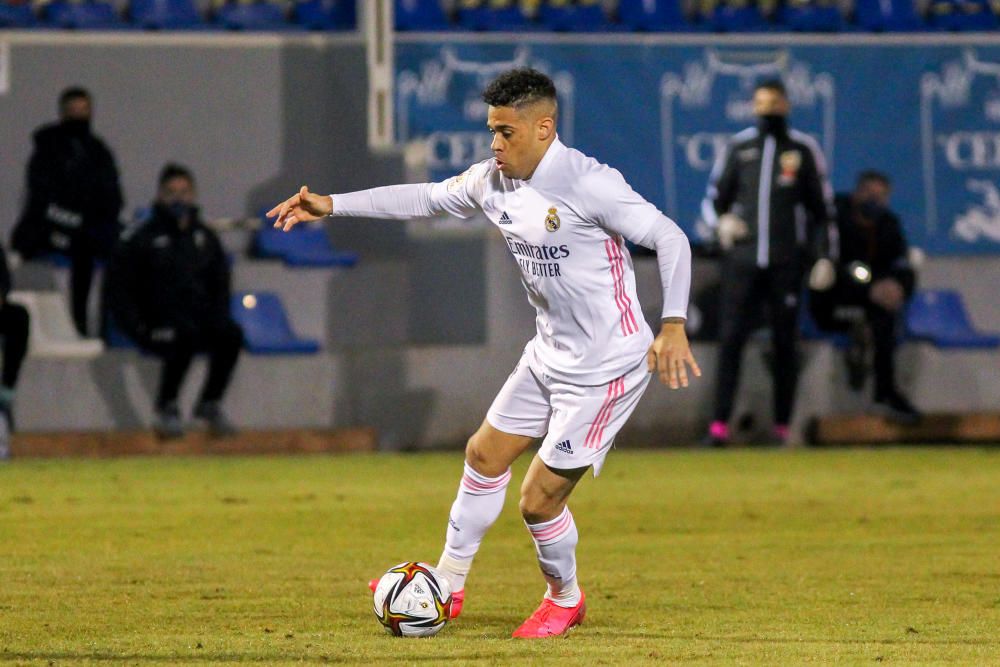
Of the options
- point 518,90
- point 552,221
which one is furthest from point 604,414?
point 518,90

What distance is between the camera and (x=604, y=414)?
19.4 ft

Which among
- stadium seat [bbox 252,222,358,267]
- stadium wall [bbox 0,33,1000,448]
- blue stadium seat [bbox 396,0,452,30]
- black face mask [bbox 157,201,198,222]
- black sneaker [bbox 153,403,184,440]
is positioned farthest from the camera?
blue stadium seat [bbox 396,0,452,30]

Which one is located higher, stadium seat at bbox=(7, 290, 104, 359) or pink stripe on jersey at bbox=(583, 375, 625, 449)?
pink stripe on jersey at bbox=(583, 375, 625, 449)

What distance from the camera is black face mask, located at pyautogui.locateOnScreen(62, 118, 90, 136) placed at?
43.5 ft

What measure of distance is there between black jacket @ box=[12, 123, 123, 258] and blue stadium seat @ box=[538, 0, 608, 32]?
13.3ft

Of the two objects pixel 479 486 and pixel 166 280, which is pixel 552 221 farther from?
pixel 166 280

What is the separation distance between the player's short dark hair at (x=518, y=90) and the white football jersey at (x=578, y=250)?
19 centimetres

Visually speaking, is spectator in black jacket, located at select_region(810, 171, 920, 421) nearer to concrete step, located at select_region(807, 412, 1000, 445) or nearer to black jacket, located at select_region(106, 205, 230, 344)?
concrete step, located at select_region(807, 412, 1000, 445)

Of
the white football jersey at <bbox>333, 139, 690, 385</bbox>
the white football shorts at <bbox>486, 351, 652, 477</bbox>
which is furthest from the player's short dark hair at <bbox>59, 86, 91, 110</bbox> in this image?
the white football shorts at <bbox>486, 351, 652, 477</bbox>

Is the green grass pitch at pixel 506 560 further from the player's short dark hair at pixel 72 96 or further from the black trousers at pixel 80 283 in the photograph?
the player's short dark hair at pixel 72 96

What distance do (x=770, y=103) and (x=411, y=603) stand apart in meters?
7.44

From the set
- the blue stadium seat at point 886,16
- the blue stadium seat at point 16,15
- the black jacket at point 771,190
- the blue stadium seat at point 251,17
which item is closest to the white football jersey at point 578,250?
the black jacket at point 771,190

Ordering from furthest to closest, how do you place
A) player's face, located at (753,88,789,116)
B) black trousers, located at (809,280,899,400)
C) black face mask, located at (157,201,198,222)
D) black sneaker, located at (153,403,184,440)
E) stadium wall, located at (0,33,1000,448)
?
black trousers, located at (809,280,899,400) → stadium wall, located at (0,33,1000,448) → black face mask, located at (157,201,198,222) → player's face, located at (753,88,789,116) → black sneaker, located at (153,403,184,440)

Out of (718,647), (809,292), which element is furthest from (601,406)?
(809,292)
